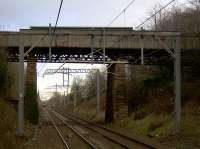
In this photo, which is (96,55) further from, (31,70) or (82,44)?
(31,70)

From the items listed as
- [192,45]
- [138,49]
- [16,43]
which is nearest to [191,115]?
[192,45]

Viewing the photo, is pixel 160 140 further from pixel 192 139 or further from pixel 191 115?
pixel 191 115

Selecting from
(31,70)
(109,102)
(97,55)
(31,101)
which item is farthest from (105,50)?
(31,101)

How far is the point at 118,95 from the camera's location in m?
50.7

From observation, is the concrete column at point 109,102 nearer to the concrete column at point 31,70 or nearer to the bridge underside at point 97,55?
the bridge underside at point 97,55

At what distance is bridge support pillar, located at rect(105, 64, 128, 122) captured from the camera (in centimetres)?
4988

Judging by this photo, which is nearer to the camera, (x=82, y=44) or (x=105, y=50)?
(x=82, y=44)

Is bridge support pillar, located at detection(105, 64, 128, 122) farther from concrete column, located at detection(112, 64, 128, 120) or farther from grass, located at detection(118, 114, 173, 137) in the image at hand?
grass, located at detection(118, 114, 173, 137)

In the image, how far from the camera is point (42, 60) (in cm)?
5178

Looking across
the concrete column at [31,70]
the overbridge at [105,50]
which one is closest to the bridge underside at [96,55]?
the overbridge at [105,50]

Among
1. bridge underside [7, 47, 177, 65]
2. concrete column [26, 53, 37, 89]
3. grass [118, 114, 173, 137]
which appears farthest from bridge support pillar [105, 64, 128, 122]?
concrete column [26, 53, 37, 89]

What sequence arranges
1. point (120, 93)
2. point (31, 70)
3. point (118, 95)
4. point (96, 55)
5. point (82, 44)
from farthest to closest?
point (118, 95) → point (120, 93) → point (96, 55) → point (31, 70) → point (82, 44)

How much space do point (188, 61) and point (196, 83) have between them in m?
2.93

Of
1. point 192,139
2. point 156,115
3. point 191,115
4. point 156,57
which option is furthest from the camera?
point 156,57
